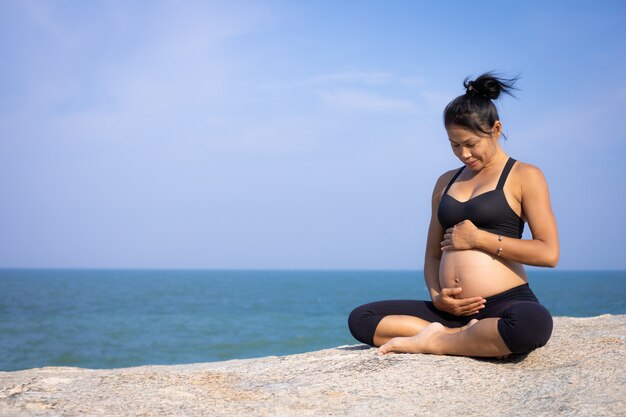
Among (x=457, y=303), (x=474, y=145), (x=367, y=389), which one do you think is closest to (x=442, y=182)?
(x=474, y=145)

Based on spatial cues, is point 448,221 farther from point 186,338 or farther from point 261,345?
point 186,338

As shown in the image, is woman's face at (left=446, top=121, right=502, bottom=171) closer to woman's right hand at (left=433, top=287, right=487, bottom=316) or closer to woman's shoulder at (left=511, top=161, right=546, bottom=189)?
woman's shoulder at (left=511, top=161, right=546, bottom=189)

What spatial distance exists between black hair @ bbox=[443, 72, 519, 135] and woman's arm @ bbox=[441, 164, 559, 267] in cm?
38

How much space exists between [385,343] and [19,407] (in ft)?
6.87

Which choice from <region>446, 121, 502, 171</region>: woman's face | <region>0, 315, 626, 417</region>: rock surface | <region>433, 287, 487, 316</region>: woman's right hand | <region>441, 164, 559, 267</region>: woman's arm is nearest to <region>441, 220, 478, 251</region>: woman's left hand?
<region>441, 164, 559, 267</region>: woman's arm

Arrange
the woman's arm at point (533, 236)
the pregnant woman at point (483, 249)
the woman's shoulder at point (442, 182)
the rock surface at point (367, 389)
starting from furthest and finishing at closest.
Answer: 1. the woman's shoulder at point (442, 182)
2. the woman's arm at point (533, 236)
3. the pregnant woman at point (483, 249)
4. the rock surface at point (367, 389)

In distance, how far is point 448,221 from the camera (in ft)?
12.5

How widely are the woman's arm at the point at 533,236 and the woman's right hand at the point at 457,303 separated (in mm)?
307

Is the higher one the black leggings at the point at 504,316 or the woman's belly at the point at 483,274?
the woman's belly at the point at 483,274

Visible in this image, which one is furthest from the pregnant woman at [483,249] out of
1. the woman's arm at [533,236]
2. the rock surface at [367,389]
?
the rock surface at [367,389]

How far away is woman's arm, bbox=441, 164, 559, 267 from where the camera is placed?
3.46 m

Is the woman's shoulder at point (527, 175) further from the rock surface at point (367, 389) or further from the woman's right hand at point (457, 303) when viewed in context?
the rock surface at point (367, 389)

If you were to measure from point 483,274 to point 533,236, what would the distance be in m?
0.36

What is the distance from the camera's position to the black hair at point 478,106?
359 cm
